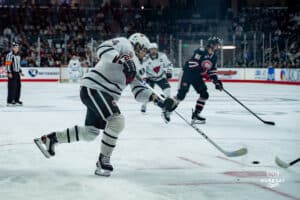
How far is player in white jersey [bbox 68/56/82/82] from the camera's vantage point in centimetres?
2170

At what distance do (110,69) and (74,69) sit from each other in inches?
711

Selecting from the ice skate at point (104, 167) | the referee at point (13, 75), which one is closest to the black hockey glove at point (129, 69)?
the ice skate at point (104, 167)

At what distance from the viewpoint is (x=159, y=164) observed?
477 cm

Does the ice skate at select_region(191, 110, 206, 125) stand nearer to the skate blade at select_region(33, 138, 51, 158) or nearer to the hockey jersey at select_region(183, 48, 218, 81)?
the hockey jersey at select_region(183, 48, 218, 81)

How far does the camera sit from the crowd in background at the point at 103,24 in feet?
77.7

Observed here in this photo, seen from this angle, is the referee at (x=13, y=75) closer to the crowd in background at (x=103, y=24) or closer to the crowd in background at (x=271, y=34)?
the crowd in background at (x=103, y=24)

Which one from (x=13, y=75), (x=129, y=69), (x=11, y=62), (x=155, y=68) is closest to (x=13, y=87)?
(x=13, y=75)

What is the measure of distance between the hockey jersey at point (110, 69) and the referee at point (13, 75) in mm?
7277

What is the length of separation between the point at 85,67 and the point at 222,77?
5961 mm

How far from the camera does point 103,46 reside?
419 centimetres

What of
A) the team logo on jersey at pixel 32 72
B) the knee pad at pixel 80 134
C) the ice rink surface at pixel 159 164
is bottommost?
the team logo on jersey at pixel 32 72

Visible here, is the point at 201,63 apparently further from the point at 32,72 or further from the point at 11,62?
the point at 32,72

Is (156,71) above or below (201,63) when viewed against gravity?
below

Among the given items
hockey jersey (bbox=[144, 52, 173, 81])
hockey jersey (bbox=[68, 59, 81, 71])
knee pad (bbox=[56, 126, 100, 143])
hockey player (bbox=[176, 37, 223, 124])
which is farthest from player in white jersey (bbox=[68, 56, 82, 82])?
knee pad (bbox=[56, 126, 100, 143])
